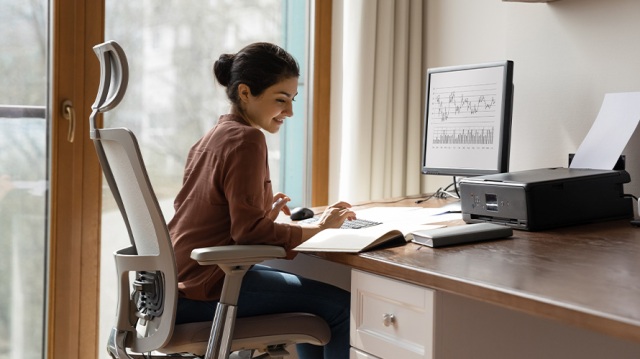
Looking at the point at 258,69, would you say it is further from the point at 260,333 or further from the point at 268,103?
the point at 260,333

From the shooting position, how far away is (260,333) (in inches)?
64.2

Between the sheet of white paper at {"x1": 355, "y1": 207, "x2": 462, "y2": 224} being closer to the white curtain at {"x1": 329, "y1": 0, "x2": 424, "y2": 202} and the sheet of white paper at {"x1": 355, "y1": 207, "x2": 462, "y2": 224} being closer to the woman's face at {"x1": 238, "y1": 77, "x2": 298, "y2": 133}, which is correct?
the woman's face at {"x1": 238, "y1": 77, "x2": 298, "y2": 133}

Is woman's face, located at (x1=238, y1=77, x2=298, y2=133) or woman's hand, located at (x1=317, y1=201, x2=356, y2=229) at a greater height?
woman's face, located at (x1=238, y1=77, x2=298, y2=133)

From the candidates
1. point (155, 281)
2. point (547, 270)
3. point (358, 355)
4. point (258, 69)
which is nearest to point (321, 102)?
point (258, 69)

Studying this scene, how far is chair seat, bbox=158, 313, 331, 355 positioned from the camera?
1.60m

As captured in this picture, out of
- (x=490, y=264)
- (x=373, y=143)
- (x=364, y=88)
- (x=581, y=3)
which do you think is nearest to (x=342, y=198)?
(x=373, y=143)

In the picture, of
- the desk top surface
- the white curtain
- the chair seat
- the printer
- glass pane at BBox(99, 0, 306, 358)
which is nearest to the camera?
the desk top surface

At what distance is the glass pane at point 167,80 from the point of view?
2.54 metres

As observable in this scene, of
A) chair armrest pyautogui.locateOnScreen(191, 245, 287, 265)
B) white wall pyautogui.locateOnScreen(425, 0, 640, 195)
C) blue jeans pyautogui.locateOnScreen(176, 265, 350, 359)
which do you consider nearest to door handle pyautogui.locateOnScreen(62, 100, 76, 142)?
blue jeans pyautogui.locateOnScreen(176, 265, 350, 359)

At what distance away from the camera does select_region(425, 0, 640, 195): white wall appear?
206cm

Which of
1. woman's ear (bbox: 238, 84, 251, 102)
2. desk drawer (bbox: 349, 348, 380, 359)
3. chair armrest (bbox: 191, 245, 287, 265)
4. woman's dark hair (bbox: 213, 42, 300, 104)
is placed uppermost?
woman's dark hair (bbox: 213, 42, 300, 104)

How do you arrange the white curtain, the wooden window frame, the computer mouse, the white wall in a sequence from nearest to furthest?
the white wall → the computer mouse → the white curtain → the wooden window frame

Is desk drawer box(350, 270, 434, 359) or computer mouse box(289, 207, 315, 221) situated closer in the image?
desk drawer box(350, 270, 434, 359)

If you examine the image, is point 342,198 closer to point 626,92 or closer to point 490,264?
point 626,92
